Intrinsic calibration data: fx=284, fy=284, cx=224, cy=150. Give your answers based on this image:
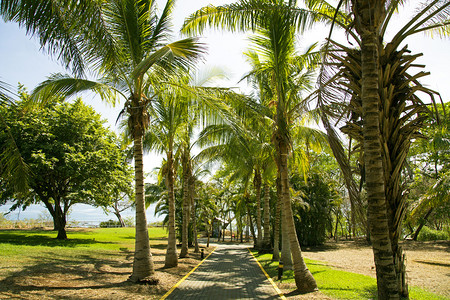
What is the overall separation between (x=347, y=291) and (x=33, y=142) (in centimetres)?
1882

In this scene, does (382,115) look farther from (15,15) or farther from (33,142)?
(33,142)

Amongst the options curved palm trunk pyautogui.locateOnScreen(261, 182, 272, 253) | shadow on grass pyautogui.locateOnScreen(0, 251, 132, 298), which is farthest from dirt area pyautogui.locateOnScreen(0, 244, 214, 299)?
curved palm trunk pyautogui.locateOnScreen(261, 182, 272, 253)

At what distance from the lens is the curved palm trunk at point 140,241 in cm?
864

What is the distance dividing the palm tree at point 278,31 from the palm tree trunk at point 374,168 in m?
3.02

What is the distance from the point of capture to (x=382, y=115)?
481 cm

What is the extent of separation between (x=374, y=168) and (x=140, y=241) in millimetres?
7244

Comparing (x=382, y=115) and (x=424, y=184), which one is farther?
(x=424, y=184)

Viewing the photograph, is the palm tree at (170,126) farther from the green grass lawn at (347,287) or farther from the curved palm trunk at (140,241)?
the green grass lawn at (347,287)

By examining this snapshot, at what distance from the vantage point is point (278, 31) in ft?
28.2

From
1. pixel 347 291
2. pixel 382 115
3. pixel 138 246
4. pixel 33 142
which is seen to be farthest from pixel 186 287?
pixel 33 142

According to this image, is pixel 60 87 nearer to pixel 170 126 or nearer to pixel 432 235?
pixel 170 126

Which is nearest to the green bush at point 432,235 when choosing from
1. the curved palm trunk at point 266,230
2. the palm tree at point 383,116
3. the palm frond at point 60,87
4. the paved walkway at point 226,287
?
the curved palm trunk at point 266,230

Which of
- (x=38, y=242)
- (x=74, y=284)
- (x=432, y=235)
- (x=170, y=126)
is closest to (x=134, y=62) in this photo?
(x=170, y=126)

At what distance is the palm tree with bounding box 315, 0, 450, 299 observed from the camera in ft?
13.1
